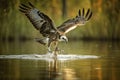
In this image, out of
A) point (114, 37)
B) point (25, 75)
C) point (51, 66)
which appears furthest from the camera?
point (114, 37)

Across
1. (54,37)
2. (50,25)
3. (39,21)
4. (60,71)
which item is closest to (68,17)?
(54,37)

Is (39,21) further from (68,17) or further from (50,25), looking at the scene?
(68,17)

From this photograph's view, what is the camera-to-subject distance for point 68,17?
4053 centimetres

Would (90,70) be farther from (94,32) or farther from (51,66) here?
(94,32)

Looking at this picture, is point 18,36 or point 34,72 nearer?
point 34,72

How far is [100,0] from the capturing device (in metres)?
41.4

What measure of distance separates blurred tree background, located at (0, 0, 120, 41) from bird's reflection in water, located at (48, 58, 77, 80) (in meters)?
20.2

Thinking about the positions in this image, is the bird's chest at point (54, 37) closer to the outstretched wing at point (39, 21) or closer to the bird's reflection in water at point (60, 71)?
the outstretched wing at point (39, 21)

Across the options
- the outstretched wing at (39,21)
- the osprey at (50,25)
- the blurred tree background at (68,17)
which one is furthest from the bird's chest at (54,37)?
the blurred tree background at (68,17)

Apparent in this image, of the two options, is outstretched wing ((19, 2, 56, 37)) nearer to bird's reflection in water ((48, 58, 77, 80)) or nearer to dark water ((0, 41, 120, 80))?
dark water ((0, 41, 120, 80))

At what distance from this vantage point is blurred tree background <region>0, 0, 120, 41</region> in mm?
40062

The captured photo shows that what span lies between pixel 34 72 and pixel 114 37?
23.0 m

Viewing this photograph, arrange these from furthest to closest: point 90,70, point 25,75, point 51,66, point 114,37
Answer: point 114,37
point 51,66
point 90,70
point 25,75

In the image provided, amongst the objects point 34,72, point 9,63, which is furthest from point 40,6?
point 34,72
